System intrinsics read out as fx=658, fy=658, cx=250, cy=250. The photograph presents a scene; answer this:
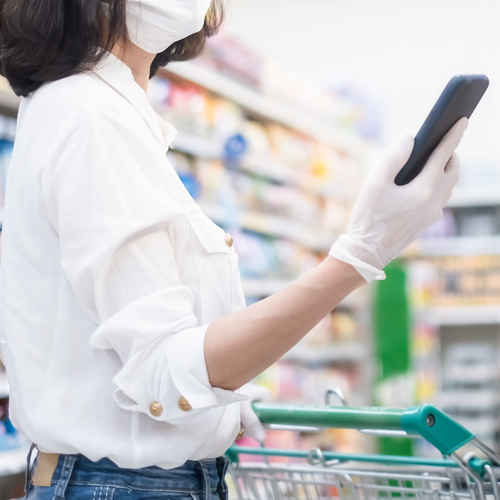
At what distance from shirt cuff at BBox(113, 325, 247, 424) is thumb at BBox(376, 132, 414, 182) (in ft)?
0.92

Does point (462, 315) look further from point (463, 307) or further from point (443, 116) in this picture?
point (443, 116)

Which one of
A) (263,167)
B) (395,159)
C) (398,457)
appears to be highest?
(395,159)

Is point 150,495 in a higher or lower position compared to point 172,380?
lower

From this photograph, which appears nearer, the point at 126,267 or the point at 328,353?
the point at 126,267

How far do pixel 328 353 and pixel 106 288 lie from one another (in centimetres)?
403

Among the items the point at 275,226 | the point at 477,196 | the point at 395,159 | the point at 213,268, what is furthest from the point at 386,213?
the point at 477,196

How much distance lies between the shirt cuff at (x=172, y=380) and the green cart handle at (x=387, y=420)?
289 millimetres

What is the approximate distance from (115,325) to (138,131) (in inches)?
9.6

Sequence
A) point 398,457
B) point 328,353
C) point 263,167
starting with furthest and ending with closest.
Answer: point 328,353 < point 263,167 < point 398,457

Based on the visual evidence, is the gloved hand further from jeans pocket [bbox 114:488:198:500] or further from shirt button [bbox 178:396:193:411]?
→ jeans pocket [bbox 114:488:198:500]

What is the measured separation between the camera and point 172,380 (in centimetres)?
73

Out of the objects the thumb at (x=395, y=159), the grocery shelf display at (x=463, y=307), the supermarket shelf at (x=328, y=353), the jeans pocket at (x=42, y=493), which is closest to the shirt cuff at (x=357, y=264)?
the thumb at (x=395, y=159)

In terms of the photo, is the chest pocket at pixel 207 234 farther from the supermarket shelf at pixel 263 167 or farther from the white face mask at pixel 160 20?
the supermarket shelf at pixel 263 167

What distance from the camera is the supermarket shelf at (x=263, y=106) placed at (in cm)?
335
